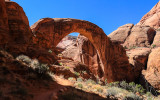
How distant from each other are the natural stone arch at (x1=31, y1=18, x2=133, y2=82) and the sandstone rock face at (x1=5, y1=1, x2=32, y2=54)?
8.12m

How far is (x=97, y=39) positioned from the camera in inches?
779

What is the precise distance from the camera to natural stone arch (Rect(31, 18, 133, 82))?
17.3 meters

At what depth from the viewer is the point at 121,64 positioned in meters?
21.1

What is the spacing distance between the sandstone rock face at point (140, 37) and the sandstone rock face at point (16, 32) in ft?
97.5

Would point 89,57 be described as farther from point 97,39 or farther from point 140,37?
point 140,37

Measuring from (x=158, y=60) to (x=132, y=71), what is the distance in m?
5.01

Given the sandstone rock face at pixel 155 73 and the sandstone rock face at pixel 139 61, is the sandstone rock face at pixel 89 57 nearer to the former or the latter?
the sandstone rock face at pixel 139 61

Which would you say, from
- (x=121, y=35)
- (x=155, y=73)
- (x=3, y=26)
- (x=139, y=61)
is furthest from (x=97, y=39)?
(x=121, y=35)

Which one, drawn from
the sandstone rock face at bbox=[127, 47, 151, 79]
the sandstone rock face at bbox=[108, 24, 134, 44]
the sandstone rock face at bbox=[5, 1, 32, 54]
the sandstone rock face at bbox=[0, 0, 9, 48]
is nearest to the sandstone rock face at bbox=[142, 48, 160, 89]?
the sandstone rock face at bbox=[127, 47, 151, 79]

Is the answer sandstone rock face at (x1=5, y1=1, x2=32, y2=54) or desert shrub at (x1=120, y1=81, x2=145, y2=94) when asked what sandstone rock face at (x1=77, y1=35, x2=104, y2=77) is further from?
sandstone rock face at (x1=5, y1=1, x2=32, y2=54)

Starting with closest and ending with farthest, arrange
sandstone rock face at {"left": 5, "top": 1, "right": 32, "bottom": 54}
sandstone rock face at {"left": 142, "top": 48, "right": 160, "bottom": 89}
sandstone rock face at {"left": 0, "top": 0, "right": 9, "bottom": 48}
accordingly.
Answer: sandstone rock face at {"left": 0, "top": 0, "right": 9, "bottom": 48} → sandstone rock face at {"left": 5, "top": 1, "right": 32, "bottom": 54} → sandstone rock face at {"left": 142, "top": 48, "right": 160, "bottom": 89}

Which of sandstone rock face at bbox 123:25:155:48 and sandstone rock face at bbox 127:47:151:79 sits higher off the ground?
sandstone rock face at bbox 123:25:155:48

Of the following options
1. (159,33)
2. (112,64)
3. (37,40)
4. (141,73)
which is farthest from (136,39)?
(37,40)

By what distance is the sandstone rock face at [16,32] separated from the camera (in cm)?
664
